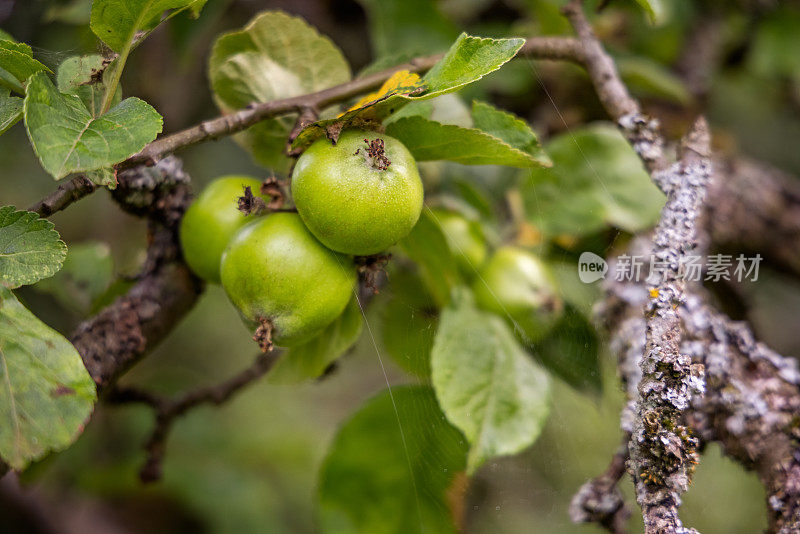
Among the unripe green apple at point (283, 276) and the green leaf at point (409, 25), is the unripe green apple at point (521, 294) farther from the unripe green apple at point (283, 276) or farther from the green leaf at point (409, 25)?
the green leaf at point (409, 25)

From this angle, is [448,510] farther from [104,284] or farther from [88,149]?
[88,149]

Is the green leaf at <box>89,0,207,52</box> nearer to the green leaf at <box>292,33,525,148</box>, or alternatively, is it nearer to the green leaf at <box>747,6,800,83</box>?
the green leaf at <box>292,33,525,148</box>

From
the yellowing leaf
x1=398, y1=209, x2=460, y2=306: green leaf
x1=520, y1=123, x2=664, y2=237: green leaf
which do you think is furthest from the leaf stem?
x1=520, y1=123, x2=664, y2=237: green leaf

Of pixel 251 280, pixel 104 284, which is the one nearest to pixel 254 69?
pixel 251 280

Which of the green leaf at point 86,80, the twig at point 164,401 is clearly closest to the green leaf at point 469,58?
the green leaf at point 86,80

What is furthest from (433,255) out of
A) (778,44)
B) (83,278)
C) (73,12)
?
(778,44)

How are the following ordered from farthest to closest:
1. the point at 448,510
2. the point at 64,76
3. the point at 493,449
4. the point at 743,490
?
the point at 743,490 → the point at 448,510 → the point at 493,449 → the point at 64,76
